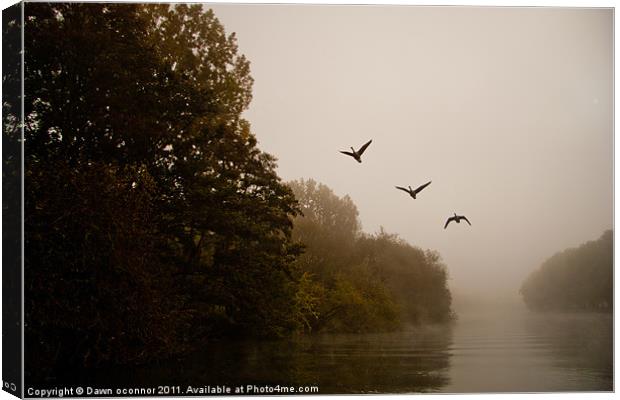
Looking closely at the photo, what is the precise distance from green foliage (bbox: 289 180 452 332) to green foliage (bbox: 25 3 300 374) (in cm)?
23

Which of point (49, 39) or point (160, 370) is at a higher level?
point (49, 39)

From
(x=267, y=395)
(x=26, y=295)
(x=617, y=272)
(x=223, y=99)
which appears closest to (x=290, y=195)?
(x=223, y=99)

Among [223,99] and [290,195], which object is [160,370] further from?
[223,99]

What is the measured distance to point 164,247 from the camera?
429 inches

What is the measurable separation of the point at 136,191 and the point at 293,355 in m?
2.92

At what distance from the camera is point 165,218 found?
35.9 feet

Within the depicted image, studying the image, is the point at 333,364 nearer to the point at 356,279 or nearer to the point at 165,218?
the point at 356,279

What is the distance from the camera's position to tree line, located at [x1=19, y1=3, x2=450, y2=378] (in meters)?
9.80

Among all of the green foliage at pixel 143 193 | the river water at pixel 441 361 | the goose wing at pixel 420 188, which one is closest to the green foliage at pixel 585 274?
the river water at pixel 441 361

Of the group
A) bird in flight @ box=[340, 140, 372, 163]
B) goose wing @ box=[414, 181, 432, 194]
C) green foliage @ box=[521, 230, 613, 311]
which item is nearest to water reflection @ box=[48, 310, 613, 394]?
green foliage @ box=[521, 230, 613, 311]

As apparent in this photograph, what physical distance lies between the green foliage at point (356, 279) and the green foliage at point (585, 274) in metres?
1.34

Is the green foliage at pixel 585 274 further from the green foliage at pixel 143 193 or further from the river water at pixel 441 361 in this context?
the green foliage at pixel 143 193

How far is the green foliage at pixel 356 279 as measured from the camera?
10.9 meters

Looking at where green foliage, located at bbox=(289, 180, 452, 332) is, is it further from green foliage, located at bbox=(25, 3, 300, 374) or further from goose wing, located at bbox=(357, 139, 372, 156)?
goose wing, located at bbox=(357, 139, 372, 156)
